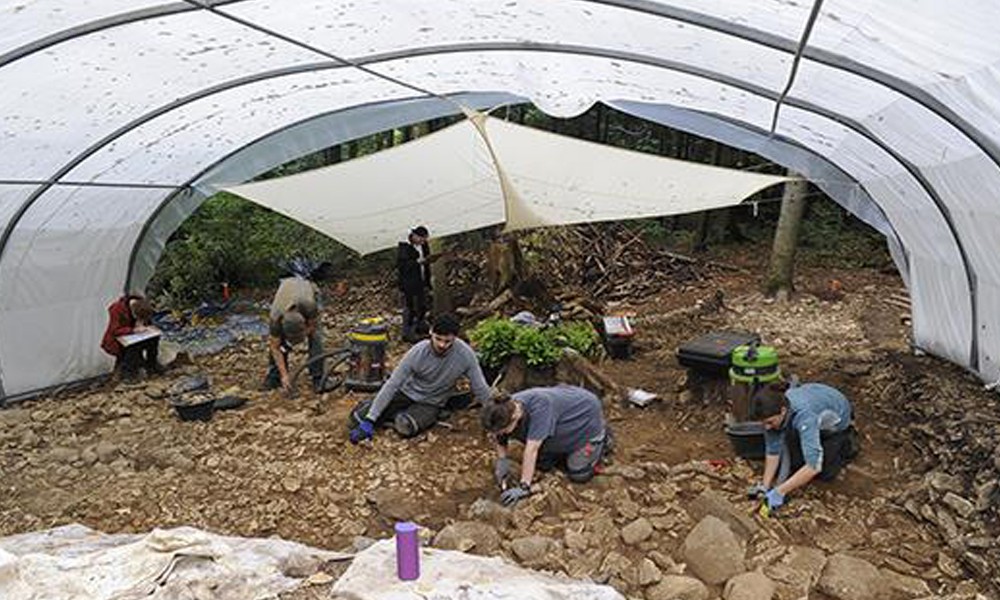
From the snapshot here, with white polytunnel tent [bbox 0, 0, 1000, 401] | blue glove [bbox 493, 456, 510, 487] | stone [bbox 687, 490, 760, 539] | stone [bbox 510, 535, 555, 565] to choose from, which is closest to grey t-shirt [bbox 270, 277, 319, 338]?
white polytunnel tent [bbox 0, 0, 1000, 401]

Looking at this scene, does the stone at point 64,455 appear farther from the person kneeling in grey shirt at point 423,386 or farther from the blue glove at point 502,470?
the blue glove at point 502,470

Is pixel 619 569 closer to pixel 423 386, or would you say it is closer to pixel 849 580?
pixel 849 580

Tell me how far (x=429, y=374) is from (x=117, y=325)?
3.80 m

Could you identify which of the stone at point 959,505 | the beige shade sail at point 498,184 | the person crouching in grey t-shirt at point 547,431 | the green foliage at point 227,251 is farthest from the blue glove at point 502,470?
the green foliage at point 227,251

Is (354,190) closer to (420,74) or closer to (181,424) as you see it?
(420,74)

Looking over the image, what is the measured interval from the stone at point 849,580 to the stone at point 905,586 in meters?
0.05

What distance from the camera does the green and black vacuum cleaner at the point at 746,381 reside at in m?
4.80

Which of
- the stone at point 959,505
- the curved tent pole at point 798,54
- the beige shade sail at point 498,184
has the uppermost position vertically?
the curved tent pole at point 798,54

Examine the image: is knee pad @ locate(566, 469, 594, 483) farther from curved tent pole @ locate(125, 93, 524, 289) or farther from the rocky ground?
curved tent pole @ locate(125, 93, 524, 289)

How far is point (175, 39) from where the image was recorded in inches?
160

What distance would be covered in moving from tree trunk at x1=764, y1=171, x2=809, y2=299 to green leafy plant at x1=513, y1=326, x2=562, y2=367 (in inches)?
189

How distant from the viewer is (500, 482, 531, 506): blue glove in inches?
166

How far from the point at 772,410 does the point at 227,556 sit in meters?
2.84

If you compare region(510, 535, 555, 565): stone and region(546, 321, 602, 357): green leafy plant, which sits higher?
region(510, 535, 555, 565): stone
